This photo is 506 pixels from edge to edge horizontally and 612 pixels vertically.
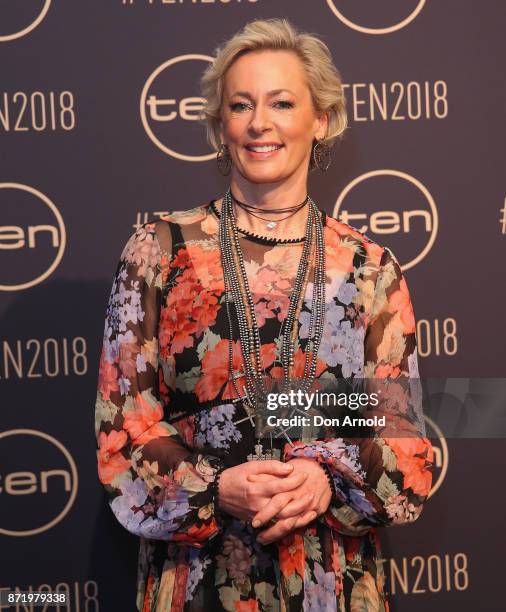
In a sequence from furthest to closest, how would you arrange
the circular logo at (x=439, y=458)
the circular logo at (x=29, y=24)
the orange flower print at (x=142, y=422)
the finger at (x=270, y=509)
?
the circular logo at (x=439, y=458)
the circular logo at (x=29, y=24)
the orange flower print at (x=142, y=422)
the finger at (x=270, y=509)

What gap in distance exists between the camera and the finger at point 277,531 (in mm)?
1687

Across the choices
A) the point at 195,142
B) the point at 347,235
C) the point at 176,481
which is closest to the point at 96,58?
the point at 195,142

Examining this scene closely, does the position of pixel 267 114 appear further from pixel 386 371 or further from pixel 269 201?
pixel 386 371

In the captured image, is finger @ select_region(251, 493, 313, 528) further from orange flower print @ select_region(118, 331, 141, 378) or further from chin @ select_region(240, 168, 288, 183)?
chin @ select_region(240, 168, 288, 183)

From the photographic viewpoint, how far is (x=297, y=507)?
167cm

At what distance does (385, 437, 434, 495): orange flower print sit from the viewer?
5.82ft

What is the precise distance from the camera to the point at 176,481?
1702mm

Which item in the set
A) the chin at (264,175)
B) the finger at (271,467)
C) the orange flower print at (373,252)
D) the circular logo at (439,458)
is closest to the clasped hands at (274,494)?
the finger at (271,467)

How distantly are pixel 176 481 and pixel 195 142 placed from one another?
1.01 m

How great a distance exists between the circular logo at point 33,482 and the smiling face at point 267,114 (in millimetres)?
957

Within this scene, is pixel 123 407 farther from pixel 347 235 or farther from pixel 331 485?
pixel 347 235

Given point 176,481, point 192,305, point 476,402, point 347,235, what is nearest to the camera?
point 176,481

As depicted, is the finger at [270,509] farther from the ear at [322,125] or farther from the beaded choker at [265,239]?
the ear at [322,125]

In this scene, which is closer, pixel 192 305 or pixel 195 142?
pixel 192 305
